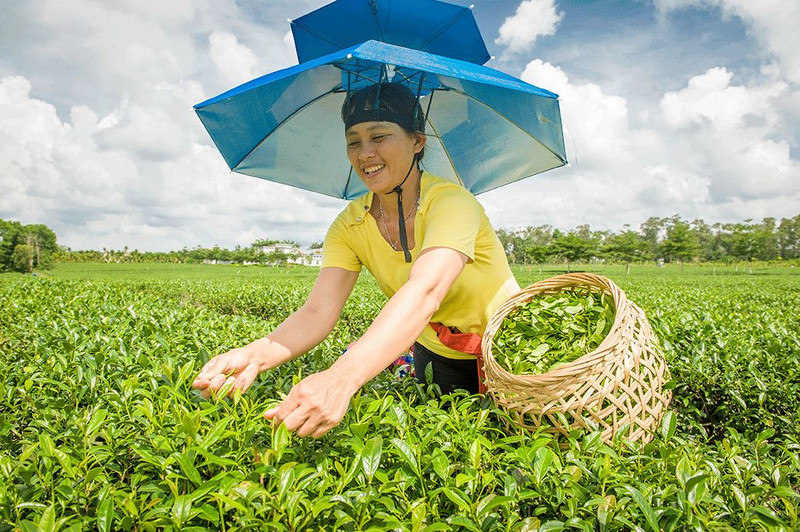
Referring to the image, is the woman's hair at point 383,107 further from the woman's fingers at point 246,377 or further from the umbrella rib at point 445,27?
the woman's fingers at point 246,377

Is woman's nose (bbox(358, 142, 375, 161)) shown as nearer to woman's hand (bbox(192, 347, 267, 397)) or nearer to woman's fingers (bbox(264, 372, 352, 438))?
woman's hand (bbox(192, 347, 267, 397))

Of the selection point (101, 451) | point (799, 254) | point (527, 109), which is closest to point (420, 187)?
point (527, 109)

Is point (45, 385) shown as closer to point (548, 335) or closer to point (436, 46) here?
point (548, 335)

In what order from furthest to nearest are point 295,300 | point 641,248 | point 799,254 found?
point 799,254 < point 641,248 < point 295,300

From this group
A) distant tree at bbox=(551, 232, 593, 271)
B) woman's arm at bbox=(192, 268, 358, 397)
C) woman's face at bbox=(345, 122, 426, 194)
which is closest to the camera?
woman's arm at bbox=(192, 268, 358, 397)

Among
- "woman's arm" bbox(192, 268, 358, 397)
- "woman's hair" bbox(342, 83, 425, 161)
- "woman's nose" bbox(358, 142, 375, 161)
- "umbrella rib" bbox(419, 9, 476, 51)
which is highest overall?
"umbrella rib" bbox(419, 9, 476, 51)

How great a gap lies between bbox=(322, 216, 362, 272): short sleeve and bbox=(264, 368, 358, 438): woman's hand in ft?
3.25

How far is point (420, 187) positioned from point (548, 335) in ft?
2.61

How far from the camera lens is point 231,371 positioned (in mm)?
1618

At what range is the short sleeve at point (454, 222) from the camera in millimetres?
1572

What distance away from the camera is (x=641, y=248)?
64.7 metres

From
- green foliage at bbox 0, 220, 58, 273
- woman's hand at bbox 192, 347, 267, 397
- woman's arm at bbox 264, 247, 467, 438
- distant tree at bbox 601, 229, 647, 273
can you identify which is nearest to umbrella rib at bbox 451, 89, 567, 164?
woman's arm at bbox 264, 247, 467, 438

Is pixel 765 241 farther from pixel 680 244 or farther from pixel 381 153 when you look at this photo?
pixel 381 153

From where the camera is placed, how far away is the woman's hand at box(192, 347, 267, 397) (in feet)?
4.97
